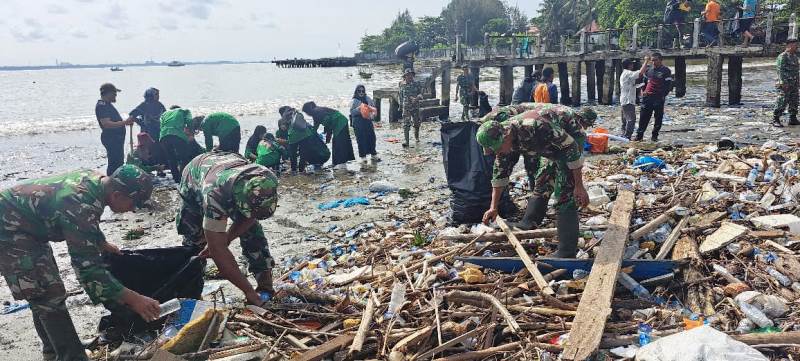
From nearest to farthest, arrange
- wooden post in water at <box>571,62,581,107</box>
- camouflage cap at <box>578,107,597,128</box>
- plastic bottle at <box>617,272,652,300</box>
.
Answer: plastic bottle at <box>617,272,652,300</box> < camouflage cap at <box>578,107,597,128</box> < wooden post in water at <box>571,62,581,107</box>

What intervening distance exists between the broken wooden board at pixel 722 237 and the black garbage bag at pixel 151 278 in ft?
12.8

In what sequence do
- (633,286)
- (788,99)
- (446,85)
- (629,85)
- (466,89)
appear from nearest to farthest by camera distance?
(633,286), (629,85), (788,99), (466,89), (446,85)

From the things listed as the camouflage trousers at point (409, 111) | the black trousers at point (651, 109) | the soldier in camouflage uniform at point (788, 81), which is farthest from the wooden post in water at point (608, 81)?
the camouflage trousers at point (409, 111)

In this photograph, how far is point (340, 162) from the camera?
10.2m

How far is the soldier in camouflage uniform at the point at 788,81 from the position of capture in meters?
10.3

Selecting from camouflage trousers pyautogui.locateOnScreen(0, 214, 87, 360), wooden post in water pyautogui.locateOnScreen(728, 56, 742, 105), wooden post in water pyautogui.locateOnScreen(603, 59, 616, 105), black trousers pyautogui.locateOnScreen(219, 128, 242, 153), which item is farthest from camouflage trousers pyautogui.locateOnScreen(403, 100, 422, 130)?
wooden post in water pyautogui.locateOnScreen(728, 56, 742, 105)

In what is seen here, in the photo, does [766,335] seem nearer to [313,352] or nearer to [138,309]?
[313,352]

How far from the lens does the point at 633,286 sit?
3729 mm

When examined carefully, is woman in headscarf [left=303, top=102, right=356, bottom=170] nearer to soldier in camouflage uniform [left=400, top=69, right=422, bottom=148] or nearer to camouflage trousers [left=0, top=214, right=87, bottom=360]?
soldier in camouflage uniform [left=400, top=69, right=422, bottom=148]

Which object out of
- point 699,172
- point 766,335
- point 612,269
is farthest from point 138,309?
point 699,172

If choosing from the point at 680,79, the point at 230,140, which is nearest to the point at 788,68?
the point at 230,140

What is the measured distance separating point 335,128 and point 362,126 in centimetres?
95

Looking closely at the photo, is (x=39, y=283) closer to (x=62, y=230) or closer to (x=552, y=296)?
(x=62, y=230)

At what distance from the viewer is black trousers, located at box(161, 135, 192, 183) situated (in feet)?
27.9
